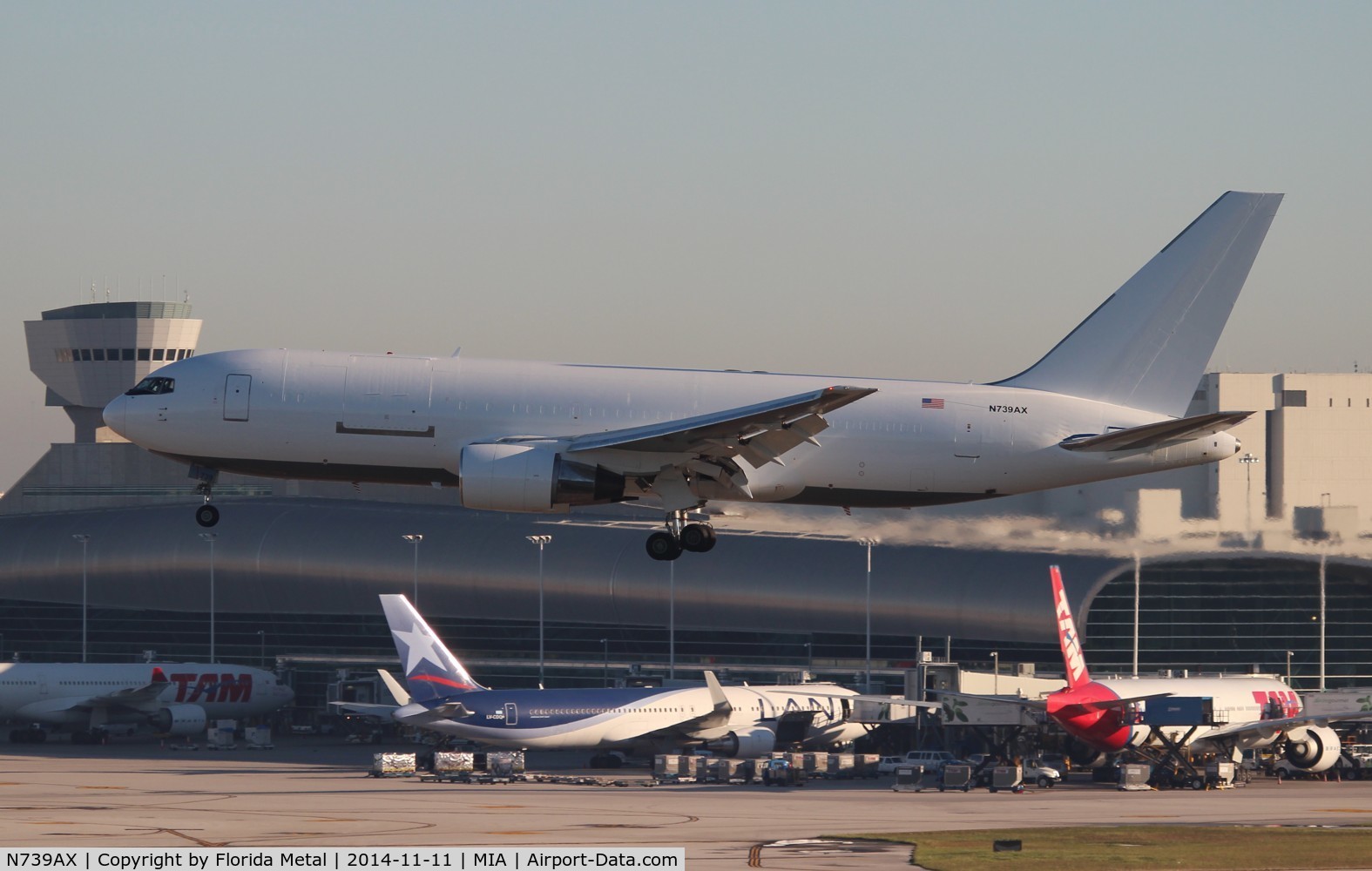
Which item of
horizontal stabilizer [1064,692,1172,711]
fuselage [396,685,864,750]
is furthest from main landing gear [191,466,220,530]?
horizontal stabilizer [1064,692,1172,711]

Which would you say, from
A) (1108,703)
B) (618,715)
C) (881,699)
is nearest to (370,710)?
(618,715)

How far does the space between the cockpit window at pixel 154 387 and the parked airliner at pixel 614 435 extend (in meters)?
0.05

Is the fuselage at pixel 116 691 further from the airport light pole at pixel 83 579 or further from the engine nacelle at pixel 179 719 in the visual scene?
the airport light pole at pixel 83 579

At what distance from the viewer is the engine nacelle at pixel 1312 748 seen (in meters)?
78.6

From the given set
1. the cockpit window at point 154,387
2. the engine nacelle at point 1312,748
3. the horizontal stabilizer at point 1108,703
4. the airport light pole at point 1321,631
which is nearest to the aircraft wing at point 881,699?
the horizontal stabilizer at point 1108,703

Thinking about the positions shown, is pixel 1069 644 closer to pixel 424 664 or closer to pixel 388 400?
pixel 424 664

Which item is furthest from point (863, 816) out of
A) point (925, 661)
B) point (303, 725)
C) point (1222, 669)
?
point (303, 725)

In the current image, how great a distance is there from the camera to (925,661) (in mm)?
89250

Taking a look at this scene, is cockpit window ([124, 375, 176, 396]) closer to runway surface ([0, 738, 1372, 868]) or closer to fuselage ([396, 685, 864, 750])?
runway surface ([0, 738, 1372, 868])

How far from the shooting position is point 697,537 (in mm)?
43531

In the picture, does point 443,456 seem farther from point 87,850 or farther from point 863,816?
point 863,816

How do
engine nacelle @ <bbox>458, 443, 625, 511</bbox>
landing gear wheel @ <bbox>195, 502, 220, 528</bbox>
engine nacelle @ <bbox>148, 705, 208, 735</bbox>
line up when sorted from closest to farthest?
engine nacelle @ <bbox>458, 443, 625, 511</bbox>
landing gear wheel @ <bbox>195, 502, 220, 528</bbox>
engine nacelle @ <bbox>148, 705, 208, 735</bbox>

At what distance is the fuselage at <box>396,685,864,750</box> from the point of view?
79.8 metres

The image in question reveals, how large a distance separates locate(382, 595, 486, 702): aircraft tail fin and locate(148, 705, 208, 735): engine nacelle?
24.5 metres
